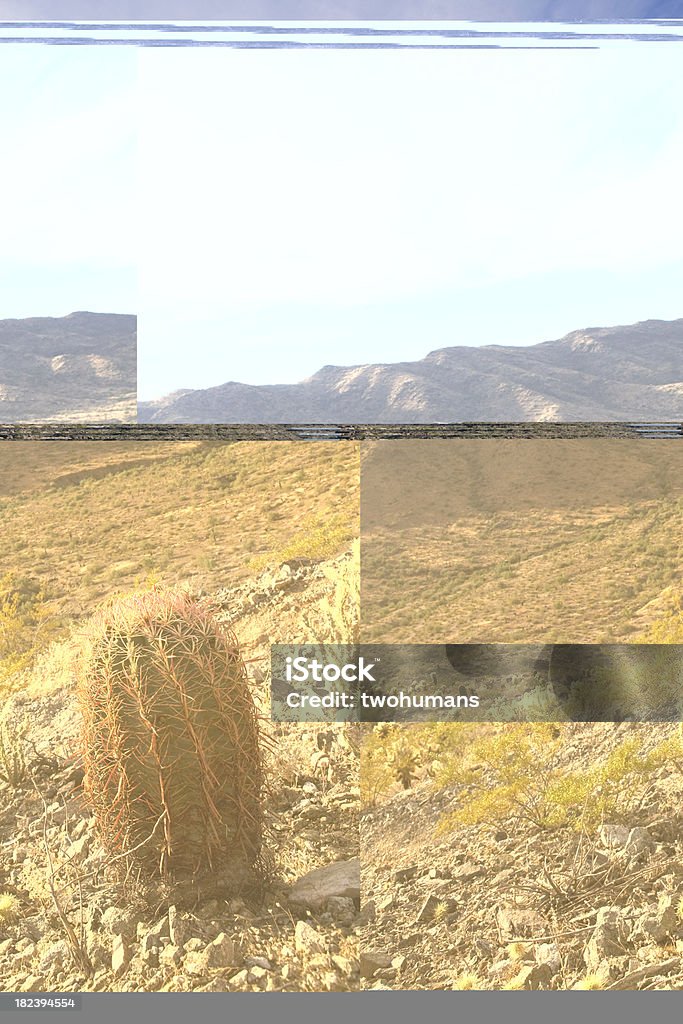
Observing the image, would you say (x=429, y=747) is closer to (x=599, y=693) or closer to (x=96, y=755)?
(x=599, y=693)

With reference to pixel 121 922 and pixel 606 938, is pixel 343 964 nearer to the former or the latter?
pixel 121 922

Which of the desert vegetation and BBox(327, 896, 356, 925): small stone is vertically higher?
the desert vegetation

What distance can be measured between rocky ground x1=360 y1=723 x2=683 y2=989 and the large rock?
0.03 m

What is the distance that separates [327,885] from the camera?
3430 mm

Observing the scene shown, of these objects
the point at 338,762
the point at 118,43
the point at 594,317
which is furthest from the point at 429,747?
the point at 118,43

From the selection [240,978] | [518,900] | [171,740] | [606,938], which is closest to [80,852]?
A: [171,740]

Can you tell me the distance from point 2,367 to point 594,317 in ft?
5.60

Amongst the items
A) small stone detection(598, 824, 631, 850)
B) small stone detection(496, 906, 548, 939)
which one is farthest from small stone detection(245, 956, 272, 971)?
small stone detection(598, 824, 631, 850)

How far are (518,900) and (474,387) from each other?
1582mm

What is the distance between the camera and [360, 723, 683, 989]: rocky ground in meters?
3.40

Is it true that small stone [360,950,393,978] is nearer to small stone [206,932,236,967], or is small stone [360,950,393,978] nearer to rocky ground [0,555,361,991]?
rocky ground [0,555,361,991]

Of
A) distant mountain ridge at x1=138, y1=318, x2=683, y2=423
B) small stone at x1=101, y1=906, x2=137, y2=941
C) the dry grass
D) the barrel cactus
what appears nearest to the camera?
distant mountain ridge at x1=138, y1=318, x2=683, y2=423

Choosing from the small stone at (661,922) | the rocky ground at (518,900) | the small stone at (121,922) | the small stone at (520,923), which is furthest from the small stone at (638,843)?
the small stone at (121,922)

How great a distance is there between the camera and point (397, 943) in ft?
11.2
